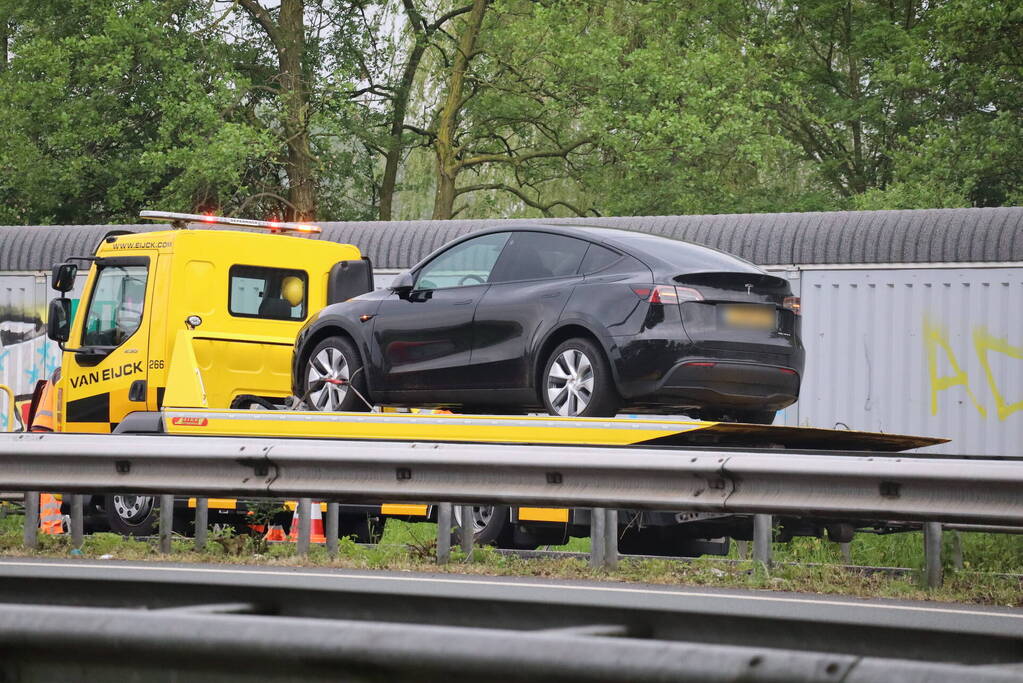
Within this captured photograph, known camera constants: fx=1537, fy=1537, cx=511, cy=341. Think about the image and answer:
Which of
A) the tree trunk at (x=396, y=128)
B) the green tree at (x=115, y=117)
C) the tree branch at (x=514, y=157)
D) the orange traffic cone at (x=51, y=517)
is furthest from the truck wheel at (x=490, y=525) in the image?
the tree trunk at (x=396, y=128)

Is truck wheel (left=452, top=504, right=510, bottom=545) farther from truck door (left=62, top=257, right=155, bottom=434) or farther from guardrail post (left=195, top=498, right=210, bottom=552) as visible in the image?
truck door (left=62, top=257, right=155, bottom=434)

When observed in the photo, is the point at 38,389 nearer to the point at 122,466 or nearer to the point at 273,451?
the point at 122,466

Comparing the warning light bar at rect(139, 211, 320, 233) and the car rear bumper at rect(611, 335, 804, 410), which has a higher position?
the warning light bar at rect(139, 211, 320, 233)

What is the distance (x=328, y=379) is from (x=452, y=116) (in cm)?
2037

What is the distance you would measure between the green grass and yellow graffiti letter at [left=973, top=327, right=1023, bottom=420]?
3.94 metres

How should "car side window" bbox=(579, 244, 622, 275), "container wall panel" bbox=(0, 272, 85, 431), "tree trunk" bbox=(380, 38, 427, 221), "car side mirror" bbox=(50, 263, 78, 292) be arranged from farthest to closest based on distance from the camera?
1. "tree trunk" bbox=(380, 38, 427, 221)
2. "container wall panel" bbox=(0, 272, 85, 431)
3. "car side mirror" bbox=(50, 263, 78, 292)
4. "car side window" bbox=(579, 244, 622, 275)

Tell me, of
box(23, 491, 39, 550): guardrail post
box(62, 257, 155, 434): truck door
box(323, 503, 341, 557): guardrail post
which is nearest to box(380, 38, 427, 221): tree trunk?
box(62, 257, 155, 434): truck door

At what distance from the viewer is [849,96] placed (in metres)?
30.7

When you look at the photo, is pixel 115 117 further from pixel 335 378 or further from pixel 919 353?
pixel 335 378

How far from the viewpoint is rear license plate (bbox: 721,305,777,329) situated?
8.48 meters

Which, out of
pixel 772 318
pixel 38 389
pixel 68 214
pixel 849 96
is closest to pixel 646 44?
pixel 849 96

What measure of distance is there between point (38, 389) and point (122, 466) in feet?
14.6

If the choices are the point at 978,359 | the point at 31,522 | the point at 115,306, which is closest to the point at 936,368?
the point at 978,359

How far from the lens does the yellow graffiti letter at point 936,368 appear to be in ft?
48.1
